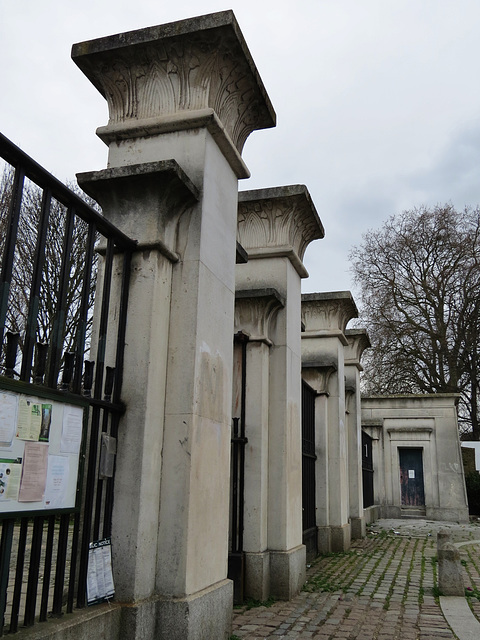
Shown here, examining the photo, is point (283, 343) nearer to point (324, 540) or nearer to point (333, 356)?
point (333, 356)

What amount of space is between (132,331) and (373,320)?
24335 millimetres

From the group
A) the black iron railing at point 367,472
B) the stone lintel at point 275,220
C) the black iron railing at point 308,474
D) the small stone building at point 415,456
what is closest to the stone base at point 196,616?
the stone lintel at point 275,220

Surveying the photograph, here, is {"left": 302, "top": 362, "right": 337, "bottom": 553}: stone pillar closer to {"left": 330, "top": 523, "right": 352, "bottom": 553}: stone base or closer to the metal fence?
{"left": 330, "top": 523, "right": 352, "bottom": 553}: stone base

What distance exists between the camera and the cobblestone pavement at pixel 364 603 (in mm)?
5273

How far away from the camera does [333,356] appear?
11.6 m

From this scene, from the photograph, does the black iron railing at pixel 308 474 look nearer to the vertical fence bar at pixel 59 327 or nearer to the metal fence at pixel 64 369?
the metal fence at pixel 64 369

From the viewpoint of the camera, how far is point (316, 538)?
1059 centimetres

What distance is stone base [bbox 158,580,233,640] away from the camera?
3850mm

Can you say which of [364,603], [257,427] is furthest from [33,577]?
[364,603]

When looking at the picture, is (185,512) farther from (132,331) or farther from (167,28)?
(167,28)

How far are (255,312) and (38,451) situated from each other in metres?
4.48

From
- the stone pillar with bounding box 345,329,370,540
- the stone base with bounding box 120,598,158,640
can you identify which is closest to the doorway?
the stone pillar with bounding box 345,329,370,540

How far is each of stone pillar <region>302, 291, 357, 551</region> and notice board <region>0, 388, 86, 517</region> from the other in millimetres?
8510

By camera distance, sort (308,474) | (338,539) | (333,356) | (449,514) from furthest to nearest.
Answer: (449,514) < (333,356) < (338,539) < (308,474)
